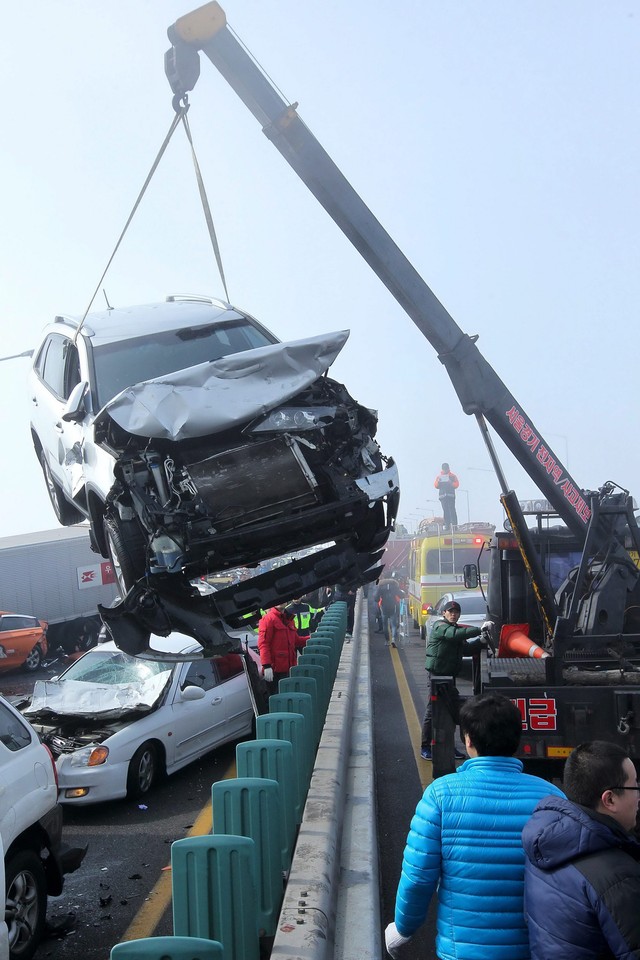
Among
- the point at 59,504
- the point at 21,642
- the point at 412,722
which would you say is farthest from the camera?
the point at 21,642

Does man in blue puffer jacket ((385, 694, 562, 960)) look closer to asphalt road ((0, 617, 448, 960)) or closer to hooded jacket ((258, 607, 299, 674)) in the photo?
asphalt road ((0, 617, 448, 960))

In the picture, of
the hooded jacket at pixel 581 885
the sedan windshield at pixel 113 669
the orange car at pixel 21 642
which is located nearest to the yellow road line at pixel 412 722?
the sedan windshield at pixel 113 669

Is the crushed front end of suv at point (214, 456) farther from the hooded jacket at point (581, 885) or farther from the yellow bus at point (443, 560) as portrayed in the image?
the yellow bus at point (443, 560)

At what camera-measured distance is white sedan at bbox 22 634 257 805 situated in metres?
7.66

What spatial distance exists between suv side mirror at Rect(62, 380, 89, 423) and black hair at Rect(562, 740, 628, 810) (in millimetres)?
5464

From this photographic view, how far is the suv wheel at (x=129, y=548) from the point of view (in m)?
6.69

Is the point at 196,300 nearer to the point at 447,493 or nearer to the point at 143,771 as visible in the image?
the point at 143,771

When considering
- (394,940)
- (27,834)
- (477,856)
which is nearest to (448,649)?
(27,834)

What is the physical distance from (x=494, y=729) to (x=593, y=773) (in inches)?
17.2

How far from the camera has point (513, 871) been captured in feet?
9.29

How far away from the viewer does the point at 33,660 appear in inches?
821

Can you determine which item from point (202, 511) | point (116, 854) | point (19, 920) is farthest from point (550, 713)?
point (19, 920)

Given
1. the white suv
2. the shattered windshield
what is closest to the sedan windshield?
the shattered windshield

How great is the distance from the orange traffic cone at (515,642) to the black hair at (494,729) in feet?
16.5
